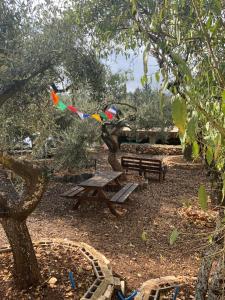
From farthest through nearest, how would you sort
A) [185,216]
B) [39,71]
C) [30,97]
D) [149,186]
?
1. [149,186]
2. [185,216]
3. [30,97]
4. [39,71]

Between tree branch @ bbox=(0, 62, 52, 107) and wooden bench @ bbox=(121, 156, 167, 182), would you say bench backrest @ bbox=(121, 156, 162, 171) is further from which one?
tree branch @ bbox=(0, 62, 52, 107)

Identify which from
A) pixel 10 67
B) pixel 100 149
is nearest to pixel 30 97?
pixel 10 67

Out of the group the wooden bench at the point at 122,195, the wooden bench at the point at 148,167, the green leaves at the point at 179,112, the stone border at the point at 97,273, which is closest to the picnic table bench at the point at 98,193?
the wooden bench at the point at 122,195

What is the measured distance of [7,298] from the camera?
11.5 ft

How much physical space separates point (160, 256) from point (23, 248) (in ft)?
8.27

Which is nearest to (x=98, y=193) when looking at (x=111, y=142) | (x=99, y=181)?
(x=99, y=181)

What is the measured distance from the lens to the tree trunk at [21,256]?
3656 mm

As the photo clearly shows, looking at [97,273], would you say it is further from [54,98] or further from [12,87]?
[54,98]

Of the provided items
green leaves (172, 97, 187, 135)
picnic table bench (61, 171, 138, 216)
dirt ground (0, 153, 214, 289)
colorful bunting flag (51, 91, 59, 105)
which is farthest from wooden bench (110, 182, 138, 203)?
green leaves (172, 97, 187, 135)

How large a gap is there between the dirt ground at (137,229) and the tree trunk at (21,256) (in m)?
1.37

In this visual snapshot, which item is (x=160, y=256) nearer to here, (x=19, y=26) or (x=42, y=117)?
(x=42, y=117)

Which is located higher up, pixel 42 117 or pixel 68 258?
pixel 42 117

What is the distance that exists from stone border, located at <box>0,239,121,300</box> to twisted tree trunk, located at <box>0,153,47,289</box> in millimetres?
754

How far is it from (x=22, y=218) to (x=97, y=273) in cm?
124
